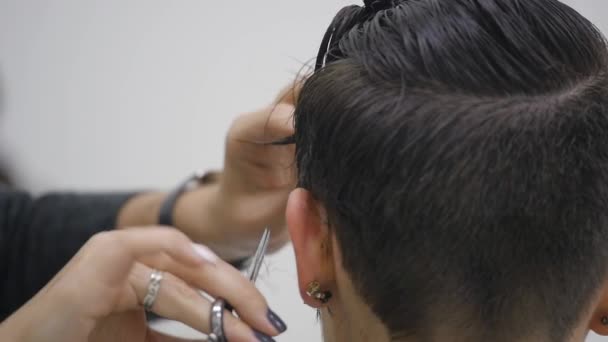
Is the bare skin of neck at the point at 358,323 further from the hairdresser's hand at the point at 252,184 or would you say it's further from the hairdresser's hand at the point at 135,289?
the hairdresser's hand at the point at 252,184

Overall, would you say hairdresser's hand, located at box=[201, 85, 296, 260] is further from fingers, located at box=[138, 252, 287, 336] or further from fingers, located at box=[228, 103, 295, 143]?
fingers, located at box=[138, 252, 287, 336]

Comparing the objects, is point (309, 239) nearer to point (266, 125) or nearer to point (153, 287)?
point (153, 287)

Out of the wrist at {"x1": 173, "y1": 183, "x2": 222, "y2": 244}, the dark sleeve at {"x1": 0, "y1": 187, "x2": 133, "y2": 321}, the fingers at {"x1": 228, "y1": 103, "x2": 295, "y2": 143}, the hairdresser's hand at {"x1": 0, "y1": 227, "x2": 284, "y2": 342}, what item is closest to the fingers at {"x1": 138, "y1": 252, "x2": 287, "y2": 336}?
the hairdresser's hand at {"x1": 0, "y1": 227, "x2": 284, "y2": 342}

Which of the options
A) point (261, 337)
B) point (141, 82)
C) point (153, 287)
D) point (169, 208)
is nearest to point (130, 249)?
point (153, 287)

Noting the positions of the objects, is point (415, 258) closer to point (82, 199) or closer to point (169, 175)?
point (82, 199)

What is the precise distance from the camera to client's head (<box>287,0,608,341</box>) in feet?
1.52

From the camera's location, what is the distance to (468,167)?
1.51 ft

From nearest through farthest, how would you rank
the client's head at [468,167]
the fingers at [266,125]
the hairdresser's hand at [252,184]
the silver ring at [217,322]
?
the client's head at [468,167] < the silver ring at [217,322] < the fingers at [266,125] < the hairdresser's hand at [252,184]

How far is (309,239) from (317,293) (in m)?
0.06

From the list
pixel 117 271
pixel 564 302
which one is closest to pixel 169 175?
pixel 117 271

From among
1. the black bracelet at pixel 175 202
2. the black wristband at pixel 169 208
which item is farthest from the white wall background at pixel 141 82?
the black wristband at pixel 169 208

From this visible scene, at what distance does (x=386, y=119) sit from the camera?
48 cm

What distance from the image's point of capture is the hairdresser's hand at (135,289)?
0.59 metres

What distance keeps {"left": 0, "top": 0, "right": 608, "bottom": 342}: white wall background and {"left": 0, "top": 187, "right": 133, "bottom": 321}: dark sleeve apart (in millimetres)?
363
